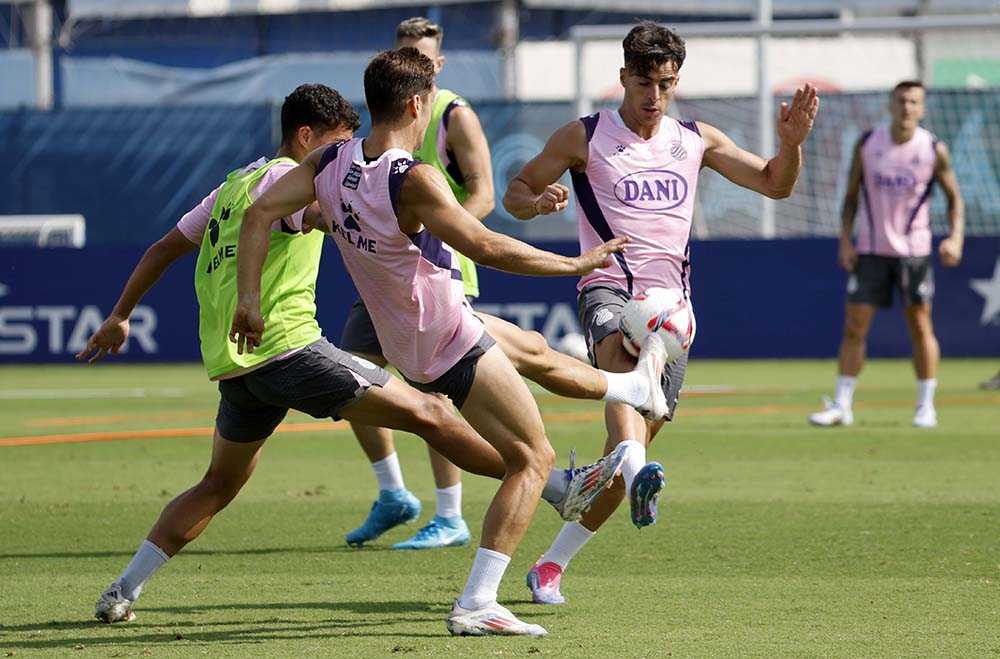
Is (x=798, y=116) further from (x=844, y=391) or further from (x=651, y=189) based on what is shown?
(x=844, y=391)

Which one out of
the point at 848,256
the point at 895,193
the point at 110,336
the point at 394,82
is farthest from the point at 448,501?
the point at 895,193

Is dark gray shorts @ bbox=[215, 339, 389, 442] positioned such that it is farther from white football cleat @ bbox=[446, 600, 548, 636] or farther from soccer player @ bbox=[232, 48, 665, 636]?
white football cleat @ bbox=[446, 600, 548, 636]

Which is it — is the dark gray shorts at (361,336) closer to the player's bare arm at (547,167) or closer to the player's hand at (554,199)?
the player's bare arm at (547,167)

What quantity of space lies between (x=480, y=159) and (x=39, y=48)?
27137 millimetres

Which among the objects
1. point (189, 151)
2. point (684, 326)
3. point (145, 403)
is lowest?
point (145, 403)

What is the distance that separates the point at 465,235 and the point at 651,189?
1787mm

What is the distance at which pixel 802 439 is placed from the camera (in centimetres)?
1329

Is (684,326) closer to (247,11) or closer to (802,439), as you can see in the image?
(802,439)

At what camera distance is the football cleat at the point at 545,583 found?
706cm

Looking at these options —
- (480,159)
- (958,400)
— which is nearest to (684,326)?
(480,159)

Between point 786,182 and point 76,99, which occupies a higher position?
point 786,182

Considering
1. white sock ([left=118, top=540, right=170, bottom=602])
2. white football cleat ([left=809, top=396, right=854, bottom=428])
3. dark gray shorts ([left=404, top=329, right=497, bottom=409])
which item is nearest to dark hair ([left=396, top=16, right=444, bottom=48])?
dark gray shorts ([left=404, top=329, right=497, bottom=409])

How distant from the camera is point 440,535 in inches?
345

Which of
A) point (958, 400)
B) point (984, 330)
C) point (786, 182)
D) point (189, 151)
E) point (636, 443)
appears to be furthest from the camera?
point (189, 151)
